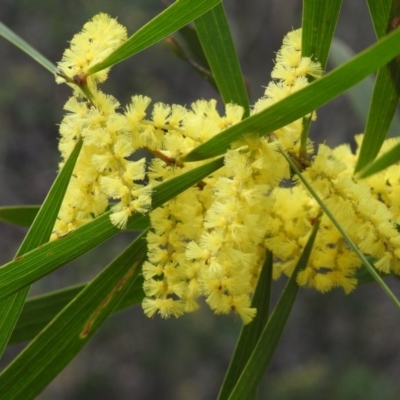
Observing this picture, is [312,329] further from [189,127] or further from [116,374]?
[189,127]

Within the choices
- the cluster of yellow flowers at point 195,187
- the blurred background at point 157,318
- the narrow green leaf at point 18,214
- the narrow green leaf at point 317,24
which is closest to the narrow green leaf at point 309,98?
the cluster of yellow flowers at point 195,187

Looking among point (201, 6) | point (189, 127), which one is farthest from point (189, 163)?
Result: point (201, 6)

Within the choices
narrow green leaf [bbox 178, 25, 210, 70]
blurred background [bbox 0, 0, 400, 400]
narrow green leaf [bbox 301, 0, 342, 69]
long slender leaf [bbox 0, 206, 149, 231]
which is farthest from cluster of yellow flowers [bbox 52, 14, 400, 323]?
blurred background [bbox 0, 0, 400, 400]

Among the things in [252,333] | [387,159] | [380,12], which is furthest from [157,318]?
[387,159]

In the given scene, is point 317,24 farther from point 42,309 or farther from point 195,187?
point 42,309

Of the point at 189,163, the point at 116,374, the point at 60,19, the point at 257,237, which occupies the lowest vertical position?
the point at 257,237

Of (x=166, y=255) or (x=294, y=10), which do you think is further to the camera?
(x=294, y=10)
